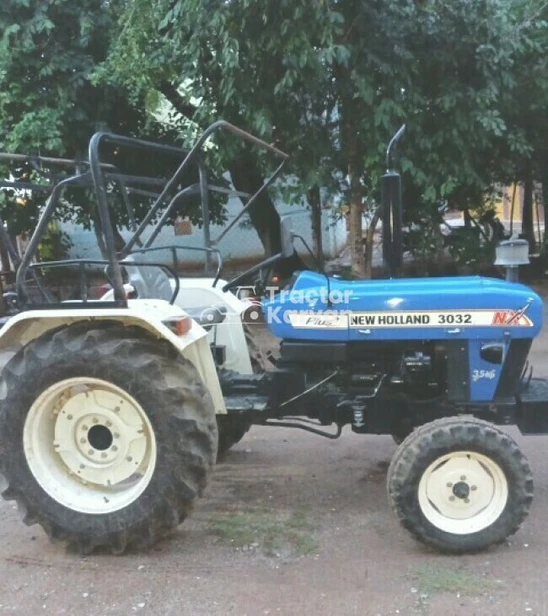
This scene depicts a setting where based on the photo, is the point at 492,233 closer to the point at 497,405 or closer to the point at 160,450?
the point at 497,405

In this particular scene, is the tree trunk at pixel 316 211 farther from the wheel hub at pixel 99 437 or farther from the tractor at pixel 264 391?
the wheel hub at pixel 99 437

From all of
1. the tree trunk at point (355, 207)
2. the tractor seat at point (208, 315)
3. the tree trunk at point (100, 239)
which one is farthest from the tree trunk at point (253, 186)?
the tractor seat at point (208, 315)

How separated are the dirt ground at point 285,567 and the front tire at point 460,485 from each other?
12 centimetres

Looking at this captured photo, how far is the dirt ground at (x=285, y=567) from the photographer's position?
3.01m

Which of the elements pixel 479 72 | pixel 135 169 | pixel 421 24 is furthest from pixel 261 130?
pixel 135 169

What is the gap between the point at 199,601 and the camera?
305cm

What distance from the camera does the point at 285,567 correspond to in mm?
3334

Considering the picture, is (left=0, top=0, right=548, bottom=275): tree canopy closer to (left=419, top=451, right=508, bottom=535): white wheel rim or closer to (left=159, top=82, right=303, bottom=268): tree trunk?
(left=159, top=82, right=303, bottom=268): tree trunk

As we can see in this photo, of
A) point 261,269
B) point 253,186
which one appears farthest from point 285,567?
point 253,186

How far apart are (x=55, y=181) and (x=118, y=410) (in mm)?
1302

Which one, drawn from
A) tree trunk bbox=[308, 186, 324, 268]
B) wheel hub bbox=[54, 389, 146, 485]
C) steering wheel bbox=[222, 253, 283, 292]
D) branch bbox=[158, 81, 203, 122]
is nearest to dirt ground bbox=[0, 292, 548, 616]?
wheel hub bbox=[54, 389, 146, 485]

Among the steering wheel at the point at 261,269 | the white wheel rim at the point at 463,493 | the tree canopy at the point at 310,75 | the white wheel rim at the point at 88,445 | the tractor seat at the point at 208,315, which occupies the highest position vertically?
the tree canopy at the point at 310,75

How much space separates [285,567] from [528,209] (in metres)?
11.1

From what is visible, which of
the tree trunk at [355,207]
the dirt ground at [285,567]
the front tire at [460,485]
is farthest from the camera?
the tree trunk at [355,207]
